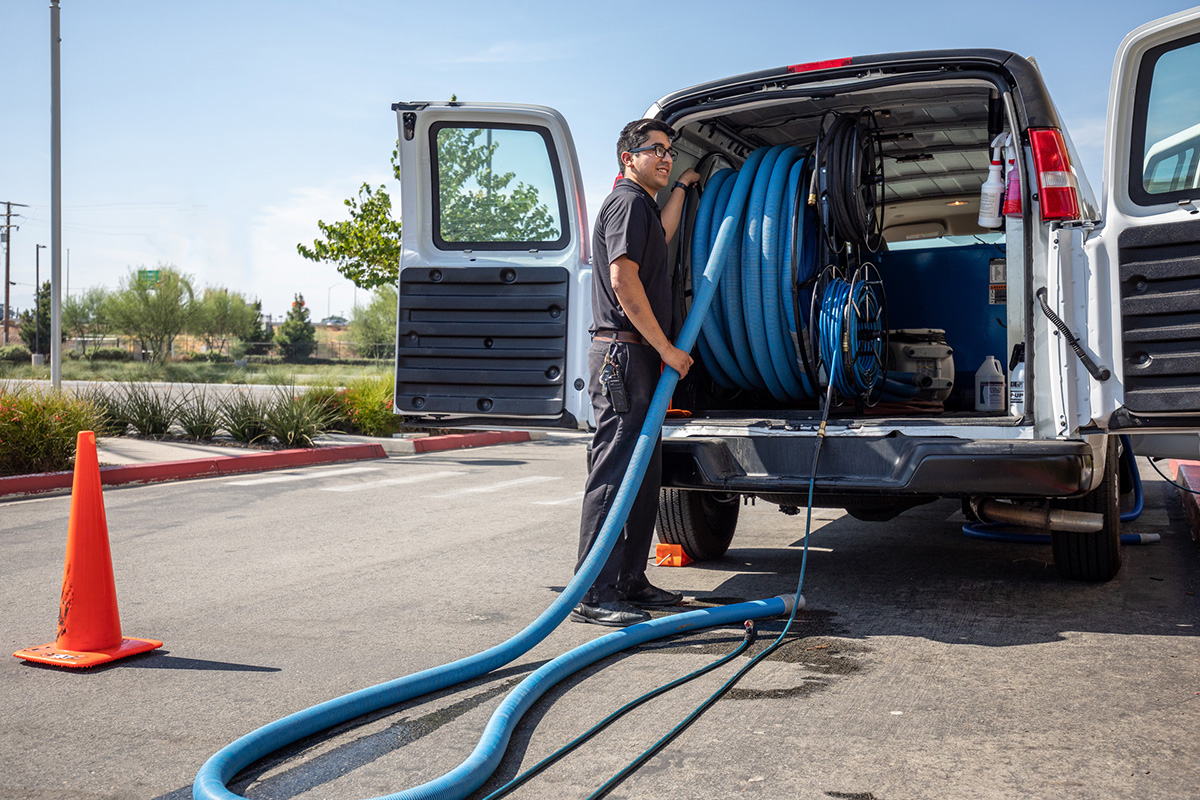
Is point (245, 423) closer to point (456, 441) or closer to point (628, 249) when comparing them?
point (456, 441)

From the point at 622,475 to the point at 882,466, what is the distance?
1.14 metres

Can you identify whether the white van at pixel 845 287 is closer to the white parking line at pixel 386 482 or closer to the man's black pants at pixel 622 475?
the man's black pants at pixel 622 475

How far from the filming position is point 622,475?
4652mm

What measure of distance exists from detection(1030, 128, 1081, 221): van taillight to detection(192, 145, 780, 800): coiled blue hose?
1392 millimetres

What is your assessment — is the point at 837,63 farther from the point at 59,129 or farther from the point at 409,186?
the point at 59,129

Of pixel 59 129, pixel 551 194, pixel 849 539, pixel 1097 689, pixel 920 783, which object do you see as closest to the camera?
pixel 920 783

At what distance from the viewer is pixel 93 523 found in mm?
4156

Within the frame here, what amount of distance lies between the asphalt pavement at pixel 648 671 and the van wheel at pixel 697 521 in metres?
0.17

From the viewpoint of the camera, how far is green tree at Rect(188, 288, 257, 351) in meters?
61.0

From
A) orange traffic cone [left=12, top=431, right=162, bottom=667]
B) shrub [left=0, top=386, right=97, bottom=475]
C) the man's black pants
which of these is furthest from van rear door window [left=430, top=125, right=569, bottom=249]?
shrub [left=0, top=386, right=97, bottom=475]

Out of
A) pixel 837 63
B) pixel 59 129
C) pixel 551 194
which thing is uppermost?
pixel 59 129

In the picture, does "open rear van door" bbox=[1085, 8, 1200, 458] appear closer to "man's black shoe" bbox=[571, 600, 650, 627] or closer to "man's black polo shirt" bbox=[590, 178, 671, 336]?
"man's black polo shirt" bbox=[590, 178, 671, 336]

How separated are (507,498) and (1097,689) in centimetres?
642

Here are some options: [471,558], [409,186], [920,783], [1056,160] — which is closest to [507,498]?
[471,558]
